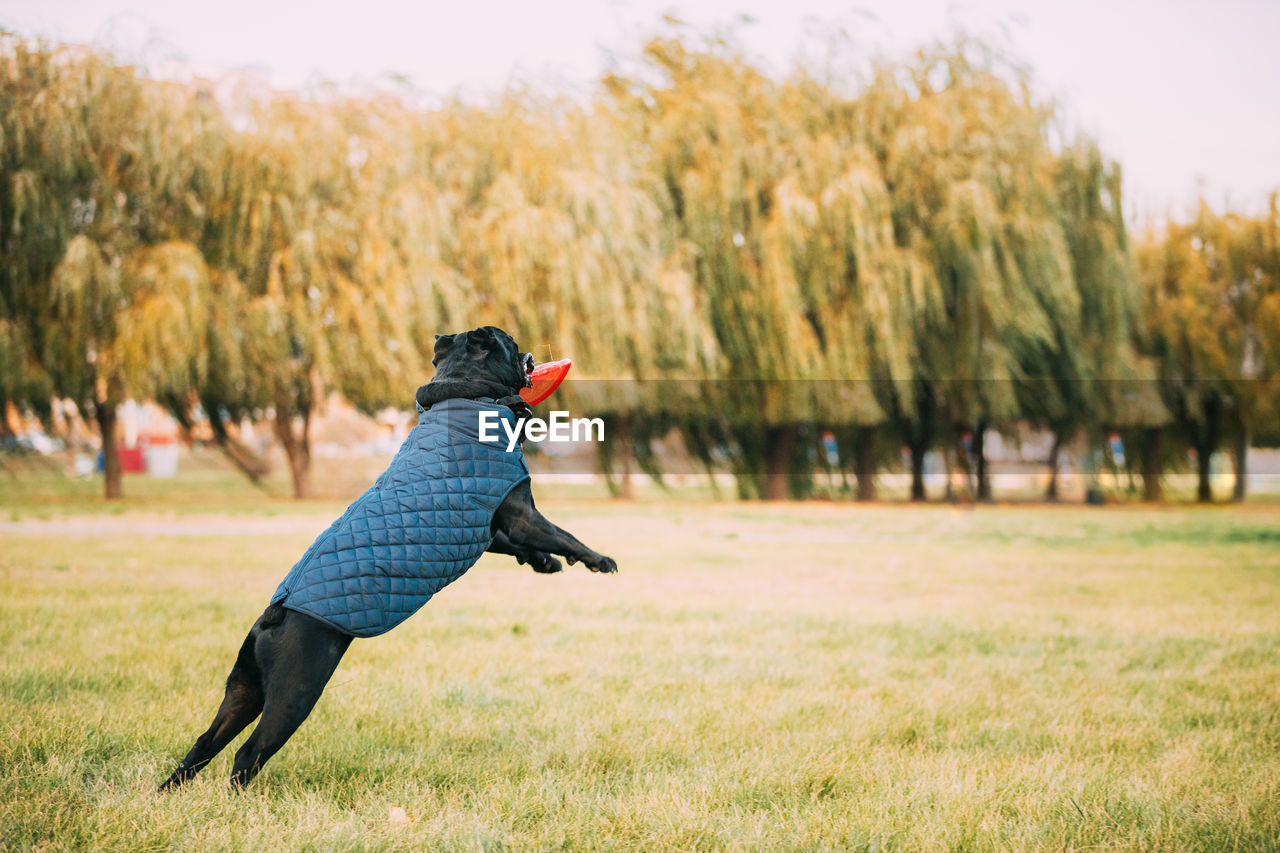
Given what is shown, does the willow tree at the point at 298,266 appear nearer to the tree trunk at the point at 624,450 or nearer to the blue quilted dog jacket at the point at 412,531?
the tree trunk at the point at 624,450

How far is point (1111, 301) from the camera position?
20016 mm

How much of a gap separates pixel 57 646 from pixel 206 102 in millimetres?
15344

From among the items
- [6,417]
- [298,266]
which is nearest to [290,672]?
[298,266]

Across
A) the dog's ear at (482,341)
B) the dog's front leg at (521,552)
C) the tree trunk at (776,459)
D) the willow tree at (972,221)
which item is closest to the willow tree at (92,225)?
the tree trunk at (776,459)

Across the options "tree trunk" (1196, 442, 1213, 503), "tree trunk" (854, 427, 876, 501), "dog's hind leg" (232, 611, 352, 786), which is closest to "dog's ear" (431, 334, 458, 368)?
"dog's hind leg" (232, 611, 352, 786)

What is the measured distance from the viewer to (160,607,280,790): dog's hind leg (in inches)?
116

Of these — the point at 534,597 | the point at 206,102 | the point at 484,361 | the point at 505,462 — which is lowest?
the point at 534,597

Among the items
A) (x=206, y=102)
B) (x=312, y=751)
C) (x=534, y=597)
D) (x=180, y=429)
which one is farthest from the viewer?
(x=180, y=429)

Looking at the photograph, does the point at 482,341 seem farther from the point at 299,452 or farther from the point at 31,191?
the point at 299,452

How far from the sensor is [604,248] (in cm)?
1795

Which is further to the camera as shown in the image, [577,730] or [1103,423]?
[1103,423]

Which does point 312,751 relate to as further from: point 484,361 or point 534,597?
point 534,597

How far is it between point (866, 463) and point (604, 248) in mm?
7931

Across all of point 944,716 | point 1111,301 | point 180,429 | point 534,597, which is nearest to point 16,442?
point 180,429
